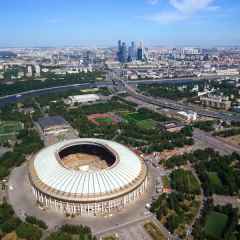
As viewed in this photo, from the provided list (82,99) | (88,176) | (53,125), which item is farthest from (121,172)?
(82,99)

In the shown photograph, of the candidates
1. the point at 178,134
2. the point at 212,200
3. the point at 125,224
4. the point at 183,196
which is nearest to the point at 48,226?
the point at 125,224

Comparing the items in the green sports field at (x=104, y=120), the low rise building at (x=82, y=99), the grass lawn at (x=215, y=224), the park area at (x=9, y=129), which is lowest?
the grass lawn at (x=215, y=224)

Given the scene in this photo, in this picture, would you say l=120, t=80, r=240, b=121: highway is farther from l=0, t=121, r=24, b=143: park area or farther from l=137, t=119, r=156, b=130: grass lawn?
l=0, t=121, r=24, b=143: park area

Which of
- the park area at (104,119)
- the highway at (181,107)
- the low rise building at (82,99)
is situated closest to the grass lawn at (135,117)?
the park area at (104,119)

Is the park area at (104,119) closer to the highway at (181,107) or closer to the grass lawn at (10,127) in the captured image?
the grass lawn at (10,127)

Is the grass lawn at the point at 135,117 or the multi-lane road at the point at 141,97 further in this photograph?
the multi-lane road at the point at 141,97

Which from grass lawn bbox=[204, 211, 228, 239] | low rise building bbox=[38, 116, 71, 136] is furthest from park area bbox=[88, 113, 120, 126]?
grass lawn bbox=[204, 211, 228, 239]
